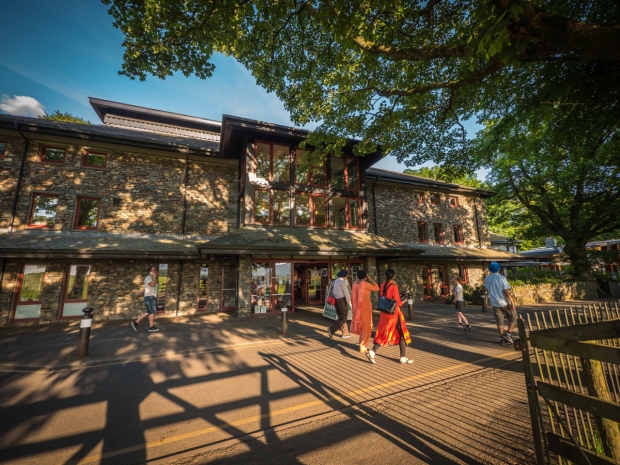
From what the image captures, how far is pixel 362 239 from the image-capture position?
12.7m

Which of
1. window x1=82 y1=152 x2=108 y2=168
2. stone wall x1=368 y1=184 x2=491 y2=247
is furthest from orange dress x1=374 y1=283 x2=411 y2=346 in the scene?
window x1=82 y1=152 x2=108 y2=168

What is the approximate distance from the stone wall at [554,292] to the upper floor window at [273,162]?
45.5 feet

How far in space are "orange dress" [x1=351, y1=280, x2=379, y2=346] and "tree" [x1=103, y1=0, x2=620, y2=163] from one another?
4587 mm

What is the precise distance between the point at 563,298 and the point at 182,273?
Result: 72.5ft

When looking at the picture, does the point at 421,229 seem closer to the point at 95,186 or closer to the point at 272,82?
the point at 272,82

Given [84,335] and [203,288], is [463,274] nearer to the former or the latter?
[203,288]

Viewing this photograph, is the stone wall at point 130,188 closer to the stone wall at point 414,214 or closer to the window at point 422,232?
the stone wall at point 414,214

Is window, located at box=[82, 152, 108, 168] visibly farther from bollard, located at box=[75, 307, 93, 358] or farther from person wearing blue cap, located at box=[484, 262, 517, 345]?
person wearing blue cap, located at box=[484, 262, 517, 345]

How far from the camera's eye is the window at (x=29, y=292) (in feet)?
32.8

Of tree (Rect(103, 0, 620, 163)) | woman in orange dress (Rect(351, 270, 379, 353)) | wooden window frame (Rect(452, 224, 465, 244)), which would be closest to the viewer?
tree (Rect(103, 0, 620, 163))

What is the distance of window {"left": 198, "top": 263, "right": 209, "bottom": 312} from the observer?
39.9 feet

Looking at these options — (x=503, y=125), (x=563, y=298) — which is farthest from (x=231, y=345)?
(x=563, y=298)

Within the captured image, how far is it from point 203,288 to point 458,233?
18.8 meters

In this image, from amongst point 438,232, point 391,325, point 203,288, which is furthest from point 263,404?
point 438,232
